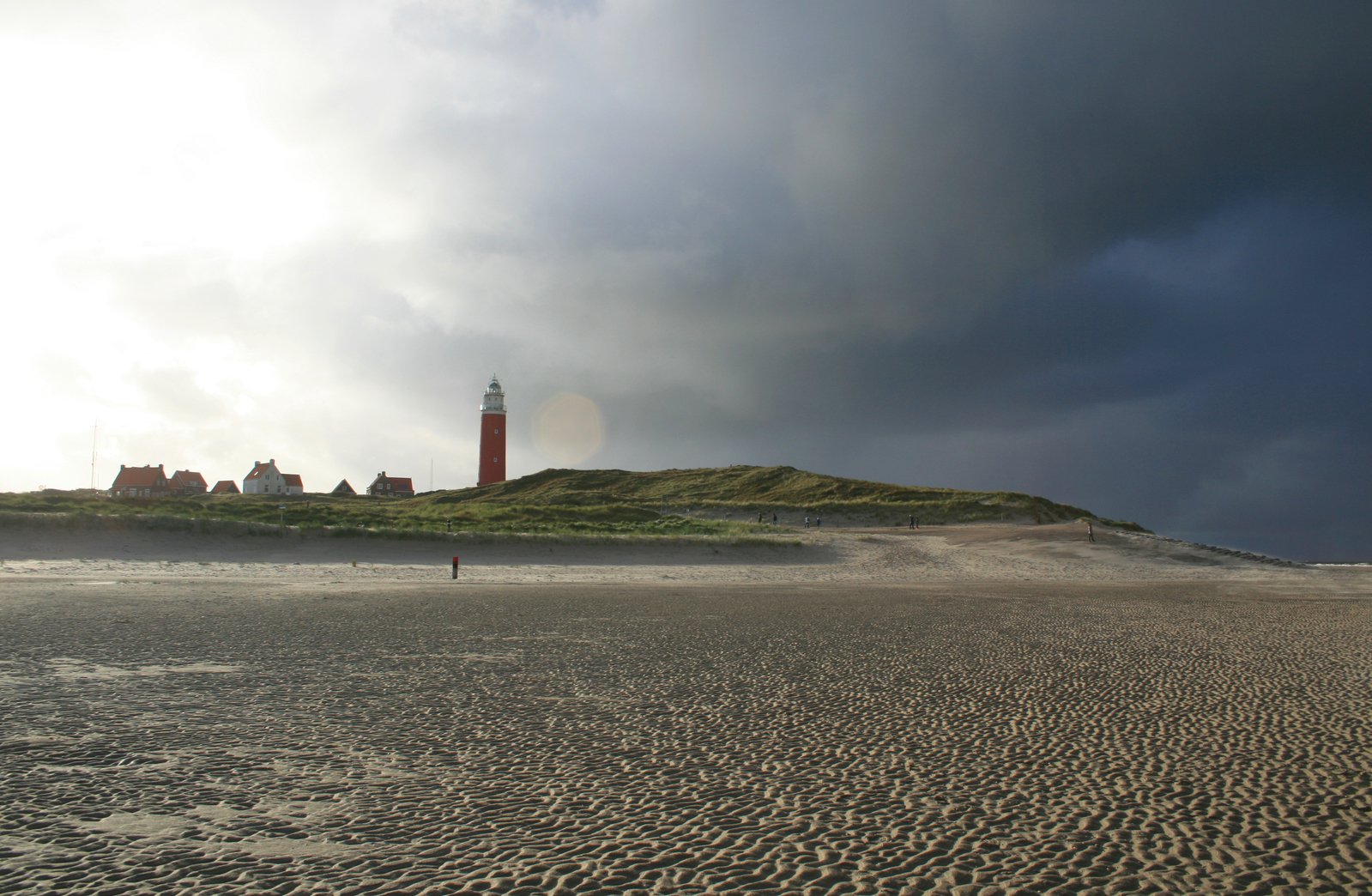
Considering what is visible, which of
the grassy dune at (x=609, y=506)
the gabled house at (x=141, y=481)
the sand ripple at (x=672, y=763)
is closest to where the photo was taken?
the sand ripple at (x=672, y=763)

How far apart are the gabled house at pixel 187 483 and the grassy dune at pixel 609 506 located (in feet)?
57.3

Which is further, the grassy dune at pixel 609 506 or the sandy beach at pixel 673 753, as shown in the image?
the grassy dune at pixel 609 506

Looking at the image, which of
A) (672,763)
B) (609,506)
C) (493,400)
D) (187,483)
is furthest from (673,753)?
(187,483)

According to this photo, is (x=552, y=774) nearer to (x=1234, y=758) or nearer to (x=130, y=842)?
(x=130, y=842)

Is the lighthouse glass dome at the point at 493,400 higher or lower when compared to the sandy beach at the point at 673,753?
higher

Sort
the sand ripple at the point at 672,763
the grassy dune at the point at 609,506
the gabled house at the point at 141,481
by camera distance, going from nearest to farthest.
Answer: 1. the sand ripple at the point at 672,763
2. the grassy dune at the point at 609,506
3. the gabled house at the point at 141,481

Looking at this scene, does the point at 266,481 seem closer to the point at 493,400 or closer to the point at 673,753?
the point at 493,400

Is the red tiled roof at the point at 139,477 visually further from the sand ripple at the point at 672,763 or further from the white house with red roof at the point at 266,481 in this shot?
the sand ripple at the point at 672,763

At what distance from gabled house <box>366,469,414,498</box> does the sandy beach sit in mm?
94064

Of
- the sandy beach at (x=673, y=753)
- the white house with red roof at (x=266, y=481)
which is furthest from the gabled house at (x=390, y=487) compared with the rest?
the sandy beach at (x=673, y=753)

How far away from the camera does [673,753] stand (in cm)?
543

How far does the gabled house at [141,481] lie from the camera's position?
81438mm

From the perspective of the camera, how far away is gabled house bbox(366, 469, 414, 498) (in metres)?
103

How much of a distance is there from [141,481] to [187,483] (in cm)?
616
